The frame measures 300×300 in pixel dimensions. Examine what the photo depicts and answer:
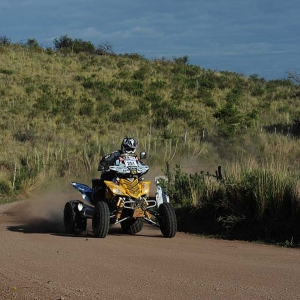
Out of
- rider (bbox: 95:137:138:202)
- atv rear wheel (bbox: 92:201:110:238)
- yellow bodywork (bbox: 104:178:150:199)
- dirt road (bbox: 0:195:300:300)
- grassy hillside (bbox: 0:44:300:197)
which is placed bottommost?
dirt road (bbox: 0:195:300:300)

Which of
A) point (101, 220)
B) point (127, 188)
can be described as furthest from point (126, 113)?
point (101, 220)

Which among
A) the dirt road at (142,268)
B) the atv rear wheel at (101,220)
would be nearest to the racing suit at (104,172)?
the dirt road at (142,268)

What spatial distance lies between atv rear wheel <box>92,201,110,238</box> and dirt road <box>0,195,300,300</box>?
0.53 ft

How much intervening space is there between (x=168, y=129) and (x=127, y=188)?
25.1 m

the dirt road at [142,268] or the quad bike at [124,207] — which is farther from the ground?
the quad bike at [124,207]

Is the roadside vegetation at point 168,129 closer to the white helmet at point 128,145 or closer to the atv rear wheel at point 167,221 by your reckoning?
the atv rear wheel at point 167,221

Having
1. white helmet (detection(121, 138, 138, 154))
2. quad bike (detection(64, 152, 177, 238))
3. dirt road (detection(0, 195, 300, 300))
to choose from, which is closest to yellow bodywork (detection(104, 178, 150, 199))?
quad bike (detection(64, 152, 177, 238))

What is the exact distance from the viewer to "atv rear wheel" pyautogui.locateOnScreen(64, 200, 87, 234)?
12359 millimetres

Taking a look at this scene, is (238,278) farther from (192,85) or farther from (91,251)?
(192,85)

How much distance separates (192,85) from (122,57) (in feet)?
42.6

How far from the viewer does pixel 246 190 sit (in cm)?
1215

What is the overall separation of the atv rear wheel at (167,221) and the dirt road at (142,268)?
18cm

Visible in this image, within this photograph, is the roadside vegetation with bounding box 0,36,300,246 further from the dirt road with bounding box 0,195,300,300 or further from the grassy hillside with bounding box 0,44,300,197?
the dirt road with bounding box 0,195,300,300

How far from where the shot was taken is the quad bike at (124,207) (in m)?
11.4
